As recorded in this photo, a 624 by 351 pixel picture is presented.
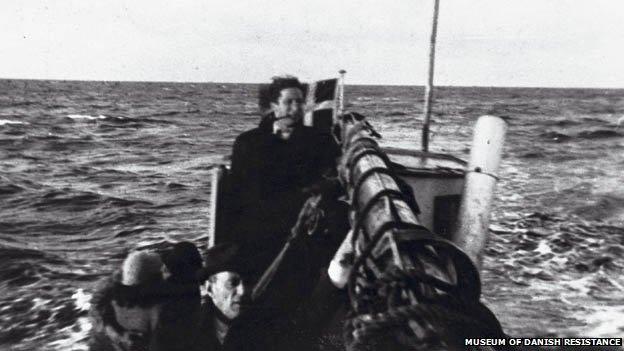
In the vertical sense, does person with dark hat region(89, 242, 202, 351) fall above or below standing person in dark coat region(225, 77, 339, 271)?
below

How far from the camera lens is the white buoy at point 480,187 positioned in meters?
3.60

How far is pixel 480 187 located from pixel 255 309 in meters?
1.72

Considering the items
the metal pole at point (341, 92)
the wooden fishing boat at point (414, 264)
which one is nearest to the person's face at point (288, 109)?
the wooden fishing boat at point (414, 264)

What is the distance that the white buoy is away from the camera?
11.8ft

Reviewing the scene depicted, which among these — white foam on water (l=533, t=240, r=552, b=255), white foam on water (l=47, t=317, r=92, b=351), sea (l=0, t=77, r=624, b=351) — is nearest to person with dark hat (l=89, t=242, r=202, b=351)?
sea (l=0, t=77, r=624, b=351)

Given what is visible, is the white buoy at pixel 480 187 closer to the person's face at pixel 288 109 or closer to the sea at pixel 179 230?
the sea at pixel 179 230

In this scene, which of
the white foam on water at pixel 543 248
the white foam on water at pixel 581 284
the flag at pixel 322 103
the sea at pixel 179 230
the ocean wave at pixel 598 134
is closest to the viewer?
the sea at pixel 179 230

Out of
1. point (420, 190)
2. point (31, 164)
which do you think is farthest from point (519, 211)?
point (31, 164)

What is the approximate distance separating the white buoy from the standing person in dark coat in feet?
3.68

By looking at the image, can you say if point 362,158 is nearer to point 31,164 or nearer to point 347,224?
point 347,224

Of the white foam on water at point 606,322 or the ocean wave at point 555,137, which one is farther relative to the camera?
the ocean wave at point 555,137

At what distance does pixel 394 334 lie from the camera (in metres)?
1.79

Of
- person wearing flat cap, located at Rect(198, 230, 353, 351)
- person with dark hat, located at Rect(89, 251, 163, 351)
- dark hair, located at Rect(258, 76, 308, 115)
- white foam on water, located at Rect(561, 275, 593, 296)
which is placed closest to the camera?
person with dark hat, located at Rect(89, 251, 163, 351)

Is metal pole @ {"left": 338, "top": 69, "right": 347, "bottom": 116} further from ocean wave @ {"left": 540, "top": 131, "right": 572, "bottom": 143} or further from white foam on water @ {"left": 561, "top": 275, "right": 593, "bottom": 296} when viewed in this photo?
ocean wave @ {"left": 540, "top": 131, "right": 572, "bottom": 143}
